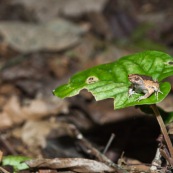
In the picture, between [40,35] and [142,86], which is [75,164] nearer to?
[142,86]

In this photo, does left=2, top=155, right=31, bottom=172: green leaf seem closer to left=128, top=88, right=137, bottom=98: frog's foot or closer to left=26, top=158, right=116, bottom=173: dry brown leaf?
left=26, top=158, right=116, bottom=173: dry brown leaf

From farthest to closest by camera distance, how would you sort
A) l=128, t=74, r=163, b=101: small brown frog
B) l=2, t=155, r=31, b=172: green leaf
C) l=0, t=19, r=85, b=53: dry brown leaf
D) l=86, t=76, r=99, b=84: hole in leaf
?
l=0, t=19, r=85, b=53: dry brown leaf < l=2, t=155, r=31, b=172: green leaf < l=86, t=76, r=99, b=84: hole in leaf < l=128, t=74, r=163, b=101: small brown frog

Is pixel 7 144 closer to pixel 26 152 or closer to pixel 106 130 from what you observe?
pixel 26 152

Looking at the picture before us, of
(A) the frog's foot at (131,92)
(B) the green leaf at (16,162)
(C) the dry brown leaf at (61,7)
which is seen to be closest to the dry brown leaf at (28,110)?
(B) the green leaf at (16,162)

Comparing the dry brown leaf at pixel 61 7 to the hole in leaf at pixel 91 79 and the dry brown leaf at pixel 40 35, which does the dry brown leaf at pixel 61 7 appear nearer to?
the dry brown leaf at pixel 40 35

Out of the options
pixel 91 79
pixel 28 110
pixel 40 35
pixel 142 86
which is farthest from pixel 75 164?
pixel 40 35

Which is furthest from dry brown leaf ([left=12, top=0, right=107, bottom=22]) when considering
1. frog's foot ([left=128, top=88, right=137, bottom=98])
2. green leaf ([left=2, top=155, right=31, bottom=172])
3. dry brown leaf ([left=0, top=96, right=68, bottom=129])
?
frog's foot ([left=128, top=88, right=137, bottom=98])
